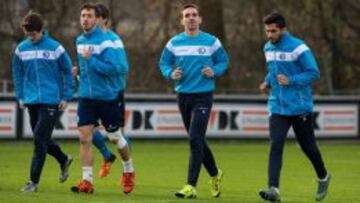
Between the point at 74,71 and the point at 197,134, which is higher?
the point at 74,71

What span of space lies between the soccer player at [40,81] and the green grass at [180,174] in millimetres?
562

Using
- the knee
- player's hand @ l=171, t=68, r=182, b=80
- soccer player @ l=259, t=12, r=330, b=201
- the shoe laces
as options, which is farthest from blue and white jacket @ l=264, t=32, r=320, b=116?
the shoe laces

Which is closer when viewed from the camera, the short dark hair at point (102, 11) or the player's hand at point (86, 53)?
the player's hand at point (86, 53)

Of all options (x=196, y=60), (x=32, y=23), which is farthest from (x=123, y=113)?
(x=32, y=23)

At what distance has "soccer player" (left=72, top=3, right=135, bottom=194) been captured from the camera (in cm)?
A: 1346

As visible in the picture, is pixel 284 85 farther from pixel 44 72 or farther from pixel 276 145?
pixel 44 72

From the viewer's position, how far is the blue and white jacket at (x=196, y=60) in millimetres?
13641

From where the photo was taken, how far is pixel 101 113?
13.7 metres

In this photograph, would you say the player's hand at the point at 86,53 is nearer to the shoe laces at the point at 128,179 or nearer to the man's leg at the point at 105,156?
the shoe laces at the point at 128,179

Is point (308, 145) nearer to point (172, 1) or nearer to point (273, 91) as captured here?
point (273, 91)

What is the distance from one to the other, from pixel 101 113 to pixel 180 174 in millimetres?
5107

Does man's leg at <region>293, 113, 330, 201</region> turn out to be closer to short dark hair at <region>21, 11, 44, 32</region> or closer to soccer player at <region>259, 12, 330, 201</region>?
soccer player at <region>259, 12, 330, 201</region>

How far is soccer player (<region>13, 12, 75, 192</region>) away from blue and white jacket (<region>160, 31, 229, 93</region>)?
4.31ft

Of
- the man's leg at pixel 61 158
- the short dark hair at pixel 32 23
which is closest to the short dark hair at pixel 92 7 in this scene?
the short dark hair at pixel 32 23
